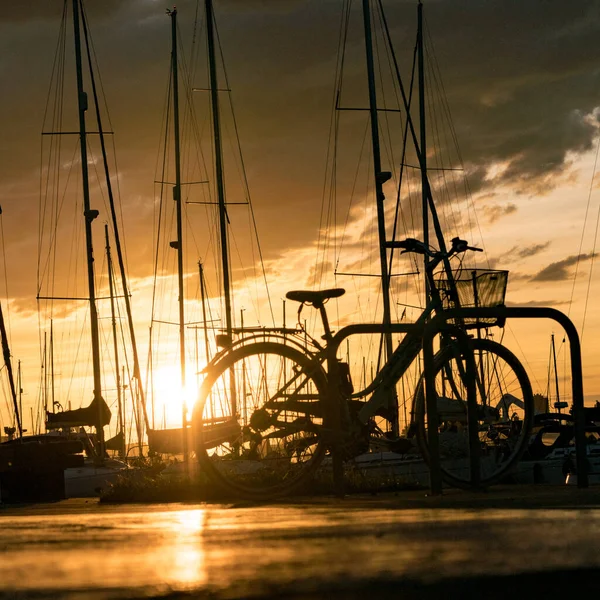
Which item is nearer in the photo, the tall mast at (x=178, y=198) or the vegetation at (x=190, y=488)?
the vegetation at (x=190, y=488)

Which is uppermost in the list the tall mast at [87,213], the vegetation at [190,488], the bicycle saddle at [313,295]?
the tall mast at [87,213]

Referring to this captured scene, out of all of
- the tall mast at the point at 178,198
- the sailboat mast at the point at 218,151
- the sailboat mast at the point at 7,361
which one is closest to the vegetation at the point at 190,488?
the sailboat mast at the point at 7,361

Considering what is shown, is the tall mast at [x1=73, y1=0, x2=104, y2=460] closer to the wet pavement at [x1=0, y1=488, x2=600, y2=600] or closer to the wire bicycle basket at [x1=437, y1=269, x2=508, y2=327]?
the wire bicycle basket at [x1=437, y1=269, x2=508, y2=327]

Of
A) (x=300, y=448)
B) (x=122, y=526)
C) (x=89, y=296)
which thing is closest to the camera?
(x=122, y=526)

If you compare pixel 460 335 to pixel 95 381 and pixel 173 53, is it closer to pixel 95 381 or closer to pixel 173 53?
pixel 95 381

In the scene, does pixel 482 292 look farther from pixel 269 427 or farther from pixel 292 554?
pixel 292 554

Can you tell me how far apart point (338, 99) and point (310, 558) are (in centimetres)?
2612

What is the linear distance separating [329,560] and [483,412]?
770cm

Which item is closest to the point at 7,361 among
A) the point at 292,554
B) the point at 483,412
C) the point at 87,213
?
the point at 87,213

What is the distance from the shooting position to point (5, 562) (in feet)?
6.80

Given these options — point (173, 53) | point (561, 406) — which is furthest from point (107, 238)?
point (561, 406)

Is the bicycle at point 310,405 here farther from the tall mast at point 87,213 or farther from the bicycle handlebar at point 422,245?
the tall mast at point 87,213

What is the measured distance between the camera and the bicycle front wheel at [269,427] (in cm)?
738

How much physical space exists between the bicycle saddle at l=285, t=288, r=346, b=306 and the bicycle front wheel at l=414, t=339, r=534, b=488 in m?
1.22
